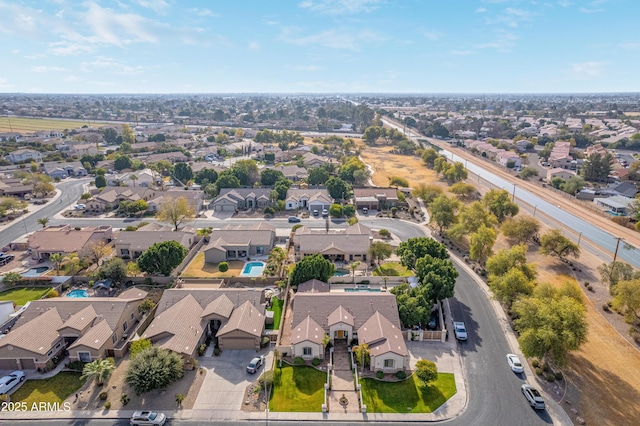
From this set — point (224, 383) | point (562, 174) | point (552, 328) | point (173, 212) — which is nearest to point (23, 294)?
point (173, 212)

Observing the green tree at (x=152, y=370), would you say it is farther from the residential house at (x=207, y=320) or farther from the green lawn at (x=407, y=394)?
the green lawn at (x=407, y=394)

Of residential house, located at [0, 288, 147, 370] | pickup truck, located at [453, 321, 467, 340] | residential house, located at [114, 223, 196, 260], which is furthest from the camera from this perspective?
residential house, located at [114, 223, 196, 260]

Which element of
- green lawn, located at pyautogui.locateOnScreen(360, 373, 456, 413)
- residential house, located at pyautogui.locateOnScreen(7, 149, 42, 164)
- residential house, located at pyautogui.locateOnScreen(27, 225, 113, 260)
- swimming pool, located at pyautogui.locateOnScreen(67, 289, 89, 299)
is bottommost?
green lawn, located at pyautogui.locateOnScreen(360, 373, 456, 413)

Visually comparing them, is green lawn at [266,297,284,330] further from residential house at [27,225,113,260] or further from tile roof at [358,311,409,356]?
residential house at [27,225,113,260]

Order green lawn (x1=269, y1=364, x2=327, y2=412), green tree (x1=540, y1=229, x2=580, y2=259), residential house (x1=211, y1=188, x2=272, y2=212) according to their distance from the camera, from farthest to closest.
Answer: residential house (x1=211, y1=188, x2=272, y2=212) < green tree (x1=540, y1=229, x2=580, y2=259) < green lawn (x1=269, y1=364, x2=327, y2=412)

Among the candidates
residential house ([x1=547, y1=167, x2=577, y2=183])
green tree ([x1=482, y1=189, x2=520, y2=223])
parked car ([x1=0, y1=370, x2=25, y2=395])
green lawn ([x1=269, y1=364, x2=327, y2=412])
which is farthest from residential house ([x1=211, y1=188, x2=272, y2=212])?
residential house ([x1=547, y1=167, x2=577, y2=183])

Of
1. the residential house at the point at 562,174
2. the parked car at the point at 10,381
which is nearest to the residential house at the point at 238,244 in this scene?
the parked car at the point at 10,381

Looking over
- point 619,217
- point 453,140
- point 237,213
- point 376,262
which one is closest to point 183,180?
point 237,213
